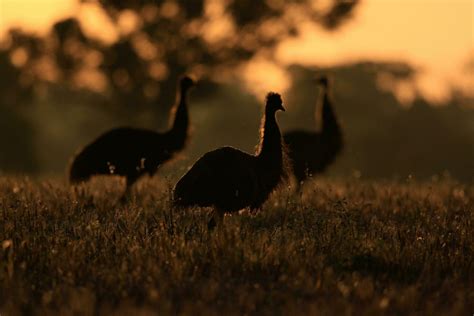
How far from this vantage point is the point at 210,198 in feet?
31.3

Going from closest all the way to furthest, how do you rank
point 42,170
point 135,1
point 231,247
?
1. point 231,247
2. point 135,1
3. point 42,170

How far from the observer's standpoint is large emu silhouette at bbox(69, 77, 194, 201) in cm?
1330

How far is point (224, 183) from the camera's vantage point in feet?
31.2

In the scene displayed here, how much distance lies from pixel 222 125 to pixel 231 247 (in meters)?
51.8

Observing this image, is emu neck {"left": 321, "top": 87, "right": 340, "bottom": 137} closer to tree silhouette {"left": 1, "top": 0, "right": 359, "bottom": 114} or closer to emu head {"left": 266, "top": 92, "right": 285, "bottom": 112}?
emu head {"left": 266, "top": 92, "right": 285, "bottom": 112}

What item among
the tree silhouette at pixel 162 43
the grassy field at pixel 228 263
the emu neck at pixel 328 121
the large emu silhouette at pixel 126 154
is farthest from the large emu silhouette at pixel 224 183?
the tree silhouette at pixel 162 43

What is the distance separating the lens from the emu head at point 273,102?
1033cm

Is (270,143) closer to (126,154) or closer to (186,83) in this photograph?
(126,154)

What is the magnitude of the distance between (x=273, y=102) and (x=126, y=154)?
11.9ft

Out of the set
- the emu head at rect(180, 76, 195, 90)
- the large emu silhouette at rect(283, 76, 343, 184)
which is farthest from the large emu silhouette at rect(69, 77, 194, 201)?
the large emu silhouette at rect(283, 76, 343, 184)

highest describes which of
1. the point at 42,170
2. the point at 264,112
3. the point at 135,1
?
the point at 135,1

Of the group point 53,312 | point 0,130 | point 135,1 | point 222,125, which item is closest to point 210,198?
point 53,312

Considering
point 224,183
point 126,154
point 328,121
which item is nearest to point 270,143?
point 224,183

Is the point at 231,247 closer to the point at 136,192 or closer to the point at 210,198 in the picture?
the point at 210,198
